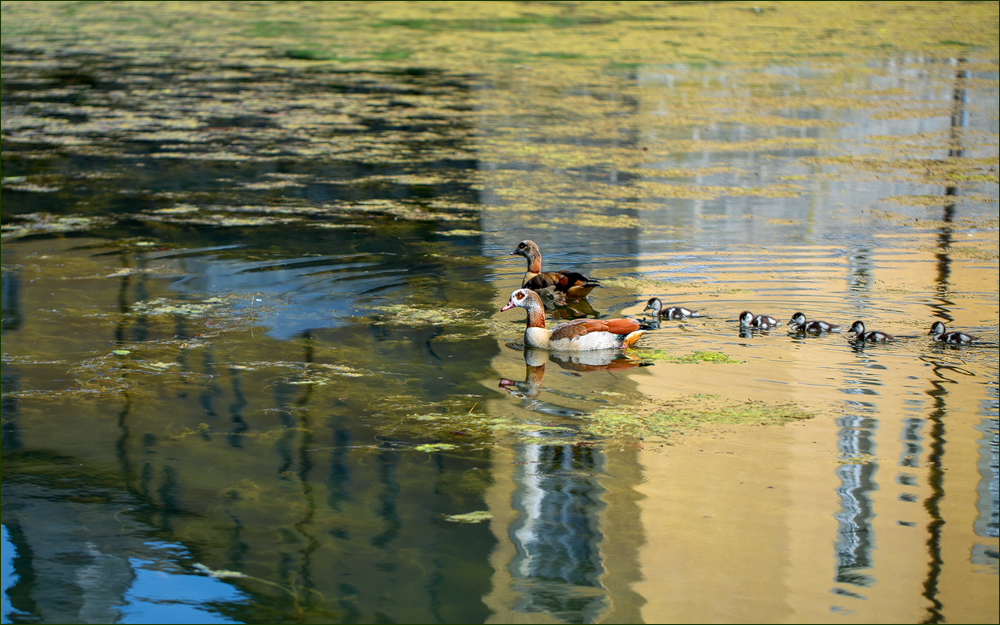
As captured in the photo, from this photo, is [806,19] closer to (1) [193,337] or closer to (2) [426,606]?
→ (1) [193,337]

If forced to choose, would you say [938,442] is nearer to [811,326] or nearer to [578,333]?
[811,326]

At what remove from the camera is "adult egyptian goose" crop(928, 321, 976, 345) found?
5.73 metres

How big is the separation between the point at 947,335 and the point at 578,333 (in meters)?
1.89

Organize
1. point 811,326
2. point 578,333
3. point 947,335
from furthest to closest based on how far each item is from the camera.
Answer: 1. point 811,326
2. point 578,333
3. point 947,335

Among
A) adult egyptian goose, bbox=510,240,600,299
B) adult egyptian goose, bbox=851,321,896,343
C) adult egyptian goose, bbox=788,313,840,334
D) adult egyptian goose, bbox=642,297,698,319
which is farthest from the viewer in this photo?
adult egyptian goose, bbox=510,240,600,299

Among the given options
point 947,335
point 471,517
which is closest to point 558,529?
point 471,517

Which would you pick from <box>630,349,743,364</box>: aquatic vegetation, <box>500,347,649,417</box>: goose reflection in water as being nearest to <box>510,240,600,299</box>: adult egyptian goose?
<box>500,347,649,417</box>: goose reflection in water

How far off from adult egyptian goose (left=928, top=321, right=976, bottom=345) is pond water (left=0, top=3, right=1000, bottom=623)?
0.24 ft

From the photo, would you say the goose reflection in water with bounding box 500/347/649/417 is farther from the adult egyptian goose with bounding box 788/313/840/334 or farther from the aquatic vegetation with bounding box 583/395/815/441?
the adult egyptian goose with bounding box 788/313/840/334

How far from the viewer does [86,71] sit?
1750cm

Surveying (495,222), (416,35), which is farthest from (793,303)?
(416,35)

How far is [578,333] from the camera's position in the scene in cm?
588

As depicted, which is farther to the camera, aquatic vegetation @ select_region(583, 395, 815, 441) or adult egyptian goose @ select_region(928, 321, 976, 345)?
adult egyptian goose @ select_region(928, 321, 976, 345)

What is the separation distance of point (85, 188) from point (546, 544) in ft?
25.1
